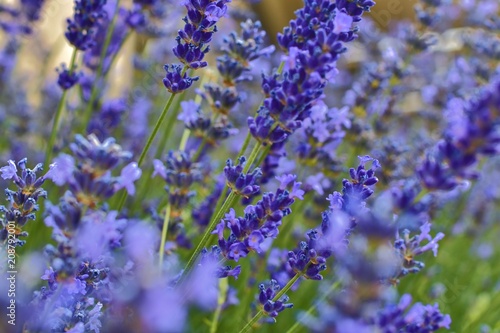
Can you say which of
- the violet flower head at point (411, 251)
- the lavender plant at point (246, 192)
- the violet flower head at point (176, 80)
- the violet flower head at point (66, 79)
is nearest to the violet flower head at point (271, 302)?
the lavender plant at point (246, 192)

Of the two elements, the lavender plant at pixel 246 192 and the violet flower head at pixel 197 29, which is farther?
the violet flower head at pixel 197 29

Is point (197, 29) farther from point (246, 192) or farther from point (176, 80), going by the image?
point (246, 192)

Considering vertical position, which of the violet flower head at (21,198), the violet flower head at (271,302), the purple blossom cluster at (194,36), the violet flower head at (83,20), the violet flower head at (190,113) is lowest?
the violet flower head at (271,302)

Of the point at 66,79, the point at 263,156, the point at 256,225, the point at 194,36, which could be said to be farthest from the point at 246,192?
the point at 66,79

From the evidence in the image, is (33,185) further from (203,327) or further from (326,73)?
(203,327)

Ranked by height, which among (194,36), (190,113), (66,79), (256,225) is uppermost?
(66,79)

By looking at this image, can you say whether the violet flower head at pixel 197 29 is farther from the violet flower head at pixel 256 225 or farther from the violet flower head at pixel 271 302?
the violet flower head at pixel 271 302

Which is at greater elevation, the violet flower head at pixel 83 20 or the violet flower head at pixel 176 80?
the violet flower head at pixel 83 20

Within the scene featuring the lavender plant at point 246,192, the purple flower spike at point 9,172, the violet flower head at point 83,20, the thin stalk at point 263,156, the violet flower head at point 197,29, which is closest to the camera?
the lavender plant at point 246,192

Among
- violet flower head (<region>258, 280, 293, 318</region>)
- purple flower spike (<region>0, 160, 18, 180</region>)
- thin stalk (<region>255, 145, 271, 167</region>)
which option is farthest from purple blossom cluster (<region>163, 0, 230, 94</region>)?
violet flower head (<region>258, 280, 293, 318</region>)
